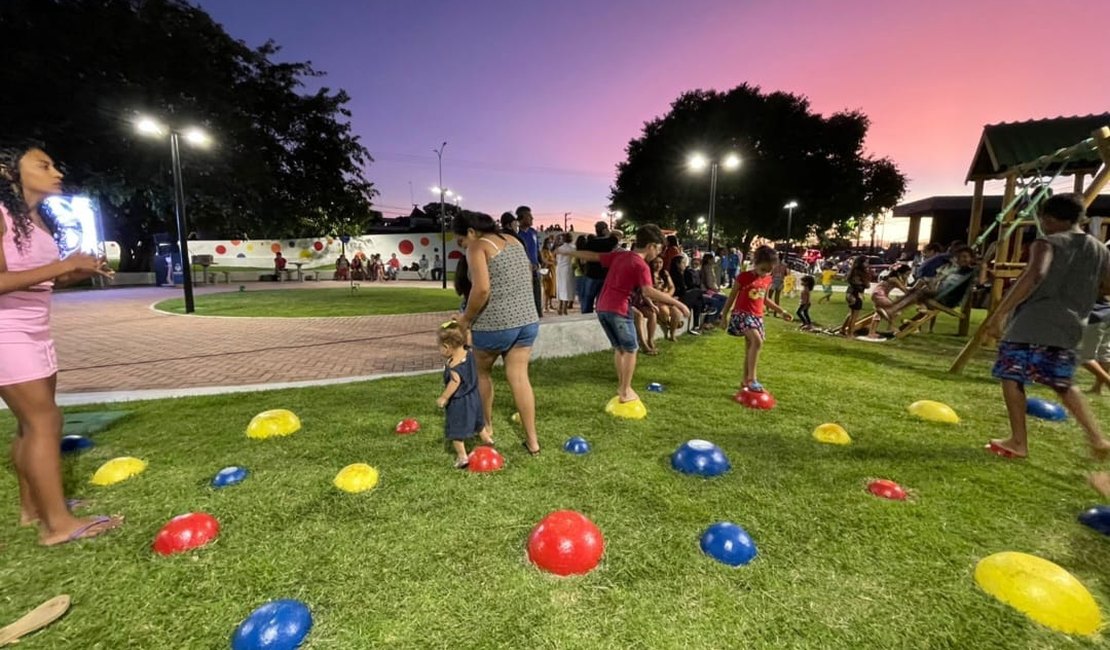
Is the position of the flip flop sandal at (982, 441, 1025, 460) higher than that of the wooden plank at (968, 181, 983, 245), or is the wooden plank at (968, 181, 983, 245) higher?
the wooden plank at (968, 181, 983, 245)

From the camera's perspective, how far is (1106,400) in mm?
5512

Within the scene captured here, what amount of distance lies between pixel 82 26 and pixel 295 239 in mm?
20384

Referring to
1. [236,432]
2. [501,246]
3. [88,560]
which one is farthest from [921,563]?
[236,432]

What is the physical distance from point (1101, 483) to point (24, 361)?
6.29 m

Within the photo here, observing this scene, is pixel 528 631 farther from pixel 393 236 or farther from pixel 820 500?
pixel 393 236

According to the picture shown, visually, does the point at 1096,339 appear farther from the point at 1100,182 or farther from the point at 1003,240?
the point at 1003,240

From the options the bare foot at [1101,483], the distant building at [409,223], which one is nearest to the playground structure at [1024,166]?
the bare foot at [1101,483]

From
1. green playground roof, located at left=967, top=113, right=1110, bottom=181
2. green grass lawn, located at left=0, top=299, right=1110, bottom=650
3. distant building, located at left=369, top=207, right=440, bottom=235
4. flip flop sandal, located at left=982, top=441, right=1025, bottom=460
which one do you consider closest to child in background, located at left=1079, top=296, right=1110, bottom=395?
green grass lawn, located at left=0, top=299, right=1110, bottom=650

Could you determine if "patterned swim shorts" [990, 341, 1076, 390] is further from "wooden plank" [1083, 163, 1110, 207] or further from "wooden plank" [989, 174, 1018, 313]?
"wooden plank" [989, 174, 1018, 313]

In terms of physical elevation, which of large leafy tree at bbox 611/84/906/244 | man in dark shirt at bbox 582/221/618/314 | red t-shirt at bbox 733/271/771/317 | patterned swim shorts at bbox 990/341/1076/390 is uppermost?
large leafy tree at bbox 611/84/906/244

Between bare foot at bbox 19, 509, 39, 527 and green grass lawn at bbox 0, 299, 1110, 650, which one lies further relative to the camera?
bare foot at bbox 19, 509, 39, 527

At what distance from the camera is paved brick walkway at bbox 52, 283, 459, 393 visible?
21.8 feet

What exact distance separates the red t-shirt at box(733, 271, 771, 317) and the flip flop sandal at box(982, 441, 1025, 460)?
87.3 inches

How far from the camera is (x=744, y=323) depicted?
17.8 feet
